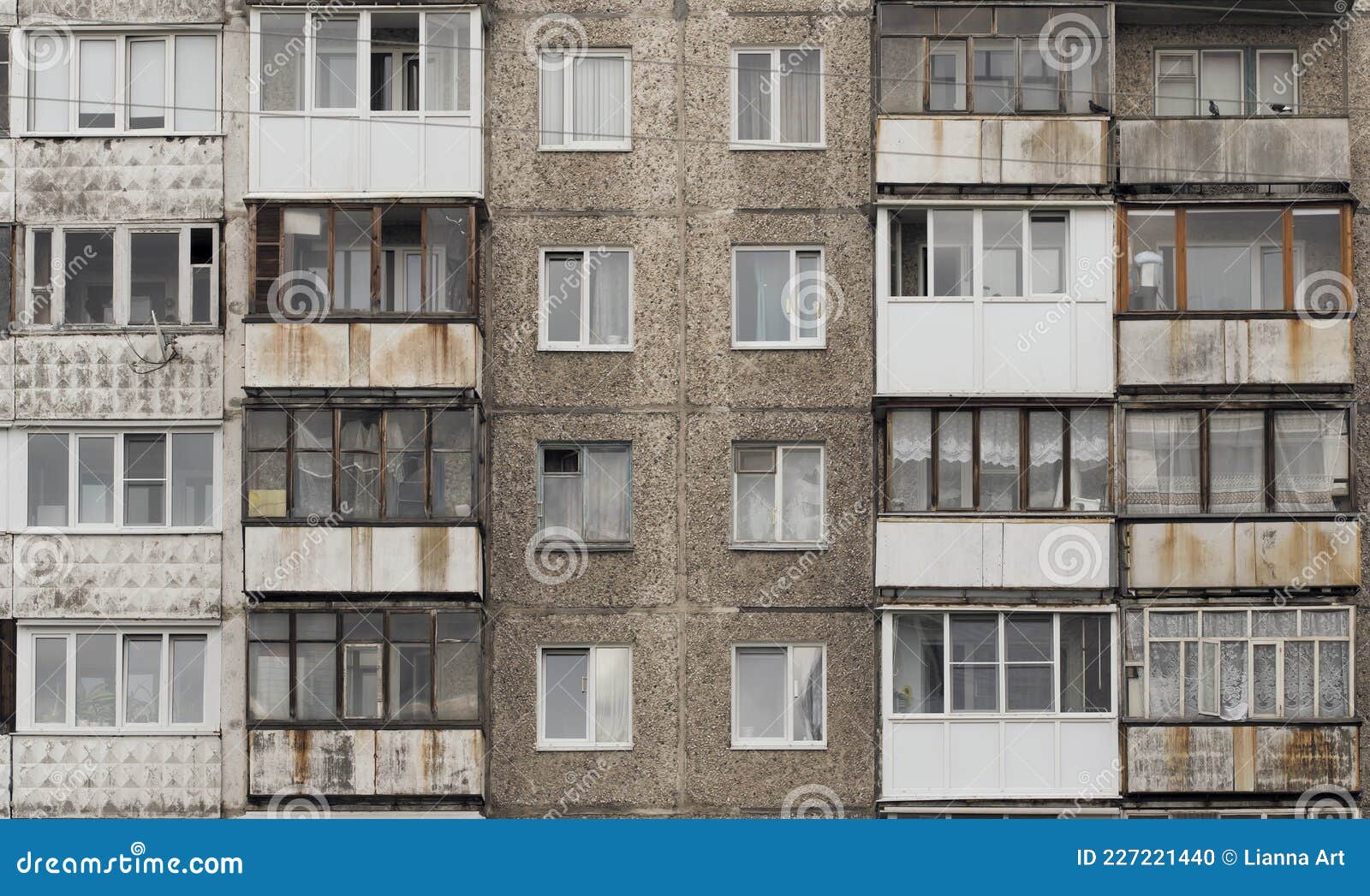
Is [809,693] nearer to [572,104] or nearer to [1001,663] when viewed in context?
[1001,663]

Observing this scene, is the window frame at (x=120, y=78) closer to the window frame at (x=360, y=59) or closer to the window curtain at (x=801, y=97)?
the window frame at (x=360, y=59)

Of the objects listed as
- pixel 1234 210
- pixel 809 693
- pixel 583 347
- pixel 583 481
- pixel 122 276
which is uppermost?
pixel 1234 210

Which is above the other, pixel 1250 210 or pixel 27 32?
pixel 27 32

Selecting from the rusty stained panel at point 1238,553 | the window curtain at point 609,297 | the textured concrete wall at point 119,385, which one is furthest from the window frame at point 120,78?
the rusty stained panel at point 1238,553

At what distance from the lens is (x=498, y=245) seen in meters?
33.6

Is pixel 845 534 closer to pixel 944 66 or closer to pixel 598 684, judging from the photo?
pixel 598 684

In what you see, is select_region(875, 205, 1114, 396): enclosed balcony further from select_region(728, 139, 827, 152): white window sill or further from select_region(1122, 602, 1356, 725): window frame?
select_region(1122, 602, 1356, 725): window frame

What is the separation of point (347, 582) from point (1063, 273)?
10.5 m

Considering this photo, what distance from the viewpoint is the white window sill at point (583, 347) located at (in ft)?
110

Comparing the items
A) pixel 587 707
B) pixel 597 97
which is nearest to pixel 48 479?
pixel 587 707

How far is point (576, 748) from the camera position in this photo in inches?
1293

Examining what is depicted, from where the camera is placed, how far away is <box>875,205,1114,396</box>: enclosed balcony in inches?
1286

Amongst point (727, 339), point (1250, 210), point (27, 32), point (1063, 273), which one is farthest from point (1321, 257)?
point (27, 32)

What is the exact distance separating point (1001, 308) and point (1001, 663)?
478 cm
